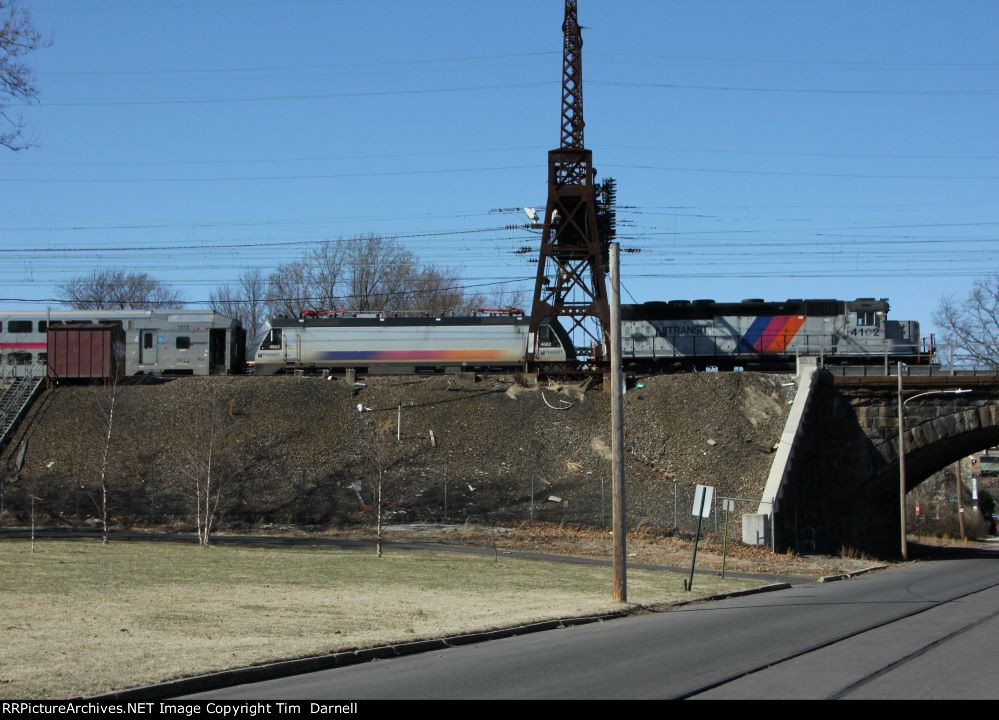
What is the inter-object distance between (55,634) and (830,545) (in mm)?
37750

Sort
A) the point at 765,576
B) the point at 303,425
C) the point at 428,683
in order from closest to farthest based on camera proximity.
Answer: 1. the point at 428,683
2. the point at 765,576
3. the point at 303,425

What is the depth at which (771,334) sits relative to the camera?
59219 millimetres

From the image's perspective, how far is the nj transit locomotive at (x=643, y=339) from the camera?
5616 cm

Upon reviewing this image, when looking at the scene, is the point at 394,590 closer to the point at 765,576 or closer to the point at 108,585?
the point at 108,585

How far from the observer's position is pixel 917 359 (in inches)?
2269

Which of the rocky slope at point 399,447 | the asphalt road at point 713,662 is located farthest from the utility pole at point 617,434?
the rocky slope at point 399,447

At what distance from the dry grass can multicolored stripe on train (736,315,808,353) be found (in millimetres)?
31892

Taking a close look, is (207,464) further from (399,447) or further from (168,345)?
(168,345)

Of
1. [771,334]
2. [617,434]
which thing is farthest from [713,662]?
[771,334]

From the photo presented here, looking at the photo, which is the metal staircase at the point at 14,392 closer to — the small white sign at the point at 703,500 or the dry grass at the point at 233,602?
the dry grass at the point at 233,602

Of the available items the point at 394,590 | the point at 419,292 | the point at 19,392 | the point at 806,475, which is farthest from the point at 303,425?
the point at 419,292

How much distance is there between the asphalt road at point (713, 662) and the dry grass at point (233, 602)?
131cm

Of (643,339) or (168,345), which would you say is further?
(643,339)

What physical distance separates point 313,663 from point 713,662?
499 cm
